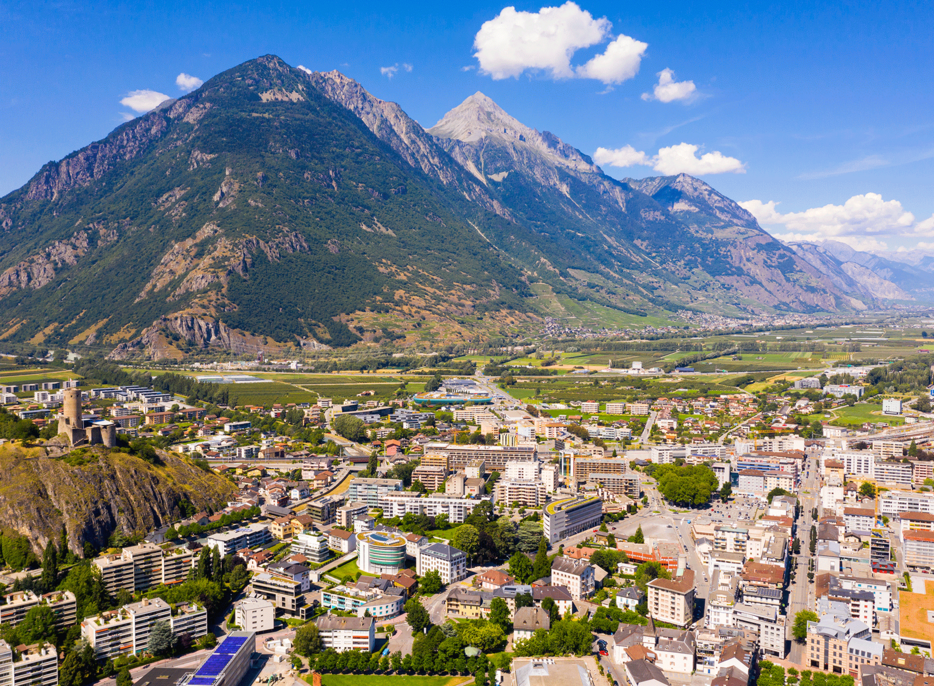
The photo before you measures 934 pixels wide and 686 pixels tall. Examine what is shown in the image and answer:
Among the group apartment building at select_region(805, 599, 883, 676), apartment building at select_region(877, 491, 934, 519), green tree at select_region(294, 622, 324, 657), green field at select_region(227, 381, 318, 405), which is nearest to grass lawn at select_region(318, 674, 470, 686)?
green tree at select_region(294, 622, 324, 657)

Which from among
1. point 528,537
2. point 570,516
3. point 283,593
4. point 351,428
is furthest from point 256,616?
point 351,428

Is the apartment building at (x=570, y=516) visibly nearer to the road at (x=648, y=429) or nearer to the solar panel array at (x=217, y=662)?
the solar panel array at (x=217, y=662)

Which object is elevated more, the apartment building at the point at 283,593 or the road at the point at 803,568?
the apartment building at the point at 283,593

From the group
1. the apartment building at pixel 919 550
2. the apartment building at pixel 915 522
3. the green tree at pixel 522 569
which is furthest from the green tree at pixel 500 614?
the apartment building at pixel 915 522

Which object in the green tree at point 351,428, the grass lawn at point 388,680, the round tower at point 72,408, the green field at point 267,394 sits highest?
the round tower at point 72,408

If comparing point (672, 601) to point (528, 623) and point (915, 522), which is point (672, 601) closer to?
point (528, 623)

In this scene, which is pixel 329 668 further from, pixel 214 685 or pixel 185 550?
pixel 185 550

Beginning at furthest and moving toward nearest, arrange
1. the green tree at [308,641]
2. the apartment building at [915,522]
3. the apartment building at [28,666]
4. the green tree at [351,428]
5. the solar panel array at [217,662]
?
the green tree at [351,428] → the apartment building at [915,522] → the green tree at [308,641] → the apartment building at [28,666] → the solar panel array at [217,662]
